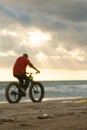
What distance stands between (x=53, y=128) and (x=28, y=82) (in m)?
12.1

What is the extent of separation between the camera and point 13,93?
22.0 m

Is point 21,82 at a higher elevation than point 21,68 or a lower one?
lower

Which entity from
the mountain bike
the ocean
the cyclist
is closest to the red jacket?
the cyclist

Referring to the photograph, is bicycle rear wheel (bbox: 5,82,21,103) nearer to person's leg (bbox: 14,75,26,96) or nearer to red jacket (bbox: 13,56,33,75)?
person's leg (bbox: 14,75,26,96)

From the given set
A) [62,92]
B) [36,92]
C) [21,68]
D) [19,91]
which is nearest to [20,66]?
[21,68]

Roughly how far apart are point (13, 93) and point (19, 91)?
0.31 metres

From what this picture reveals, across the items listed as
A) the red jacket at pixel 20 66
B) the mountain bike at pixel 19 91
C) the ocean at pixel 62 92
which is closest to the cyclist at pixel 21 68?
the red jacket at pixel 20 66

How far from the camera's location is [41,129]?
1038 cm

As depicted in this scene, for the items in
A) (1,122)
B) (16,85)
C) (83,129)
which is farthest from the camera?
(16,85)

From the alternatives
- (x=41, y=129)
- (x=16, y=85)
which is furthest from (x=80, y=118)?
(x=16, y=85)

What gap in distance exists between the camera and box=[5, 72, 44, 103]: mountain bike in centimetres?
2184

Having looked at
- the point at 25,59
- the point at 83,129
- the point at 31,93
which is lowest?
the point at 83,129

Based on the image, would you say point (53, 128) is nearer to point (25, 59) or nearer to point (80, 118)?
point (80, 118)

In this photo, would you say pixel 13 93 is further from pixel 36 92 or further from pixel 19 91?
pixel 36 92
